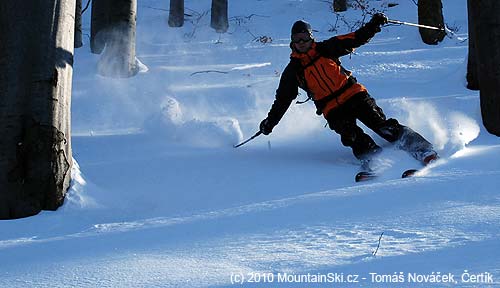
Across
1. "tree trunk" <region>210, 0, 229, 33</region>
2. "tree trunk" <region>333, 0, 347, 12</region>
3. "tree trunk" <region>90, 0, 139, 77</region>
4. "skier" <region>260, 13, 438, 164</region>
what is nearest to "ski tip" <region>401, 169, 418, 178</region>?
"skier" <region>260, 13, 438, 164</region>

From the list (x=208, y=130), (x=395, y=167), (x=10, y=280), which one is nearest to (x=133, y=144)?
(x=208, y=130)

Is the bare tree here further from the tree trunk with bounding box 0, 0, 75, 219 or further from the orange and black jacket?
the tree trunk with bounding box 0, 0, 75, 219

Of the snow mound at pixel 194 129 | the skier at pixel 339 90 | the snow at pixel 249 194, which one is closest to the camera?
the snow at pixel 249 194

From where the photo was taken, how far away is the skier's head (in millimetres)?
5258

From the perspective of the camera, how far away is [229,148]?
5719 millimetres

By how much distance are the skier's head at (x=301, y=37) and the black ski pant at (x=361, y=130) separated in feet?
1.86

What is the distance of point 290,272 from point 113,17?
21.2 feet

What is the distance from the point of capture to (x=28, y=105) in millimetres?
4062

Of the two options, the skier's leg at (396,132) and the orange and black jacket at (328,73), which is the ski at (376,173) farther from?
the orange and black jacket at (328,73)

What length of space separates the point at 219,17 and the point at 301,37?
11.7m

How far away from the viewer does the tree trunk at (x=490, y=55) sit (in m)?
5.38

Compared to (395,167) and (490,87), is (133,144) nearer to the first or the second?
(395,167)

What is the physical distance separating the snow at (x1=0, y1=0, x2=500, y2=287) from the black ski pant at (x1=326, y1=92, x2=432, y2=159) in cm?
12

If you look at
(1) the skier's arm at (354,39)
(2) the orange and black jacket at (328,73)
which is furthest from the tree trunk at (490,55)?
(2) the orange and black jacket at (328,73)
